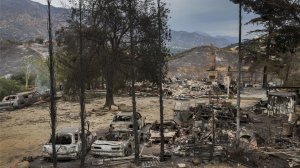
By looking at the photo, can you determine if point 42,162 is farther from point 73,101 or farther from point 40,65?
point 40,65

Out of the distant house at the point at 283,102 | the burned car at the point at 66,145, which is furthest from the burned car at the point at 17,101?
the distant house at the point at 283,102

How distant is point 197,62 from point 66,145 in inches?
2640

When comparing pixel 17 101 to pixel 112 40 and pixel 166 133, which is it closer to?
pixel 112 40

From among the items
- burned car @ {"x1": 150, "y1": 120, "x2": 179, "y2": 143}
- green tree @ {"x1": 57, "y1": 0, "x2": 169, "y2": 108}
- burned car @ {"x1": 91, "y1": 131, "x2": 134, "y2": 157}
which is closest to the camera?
burned car @ {"x1": 91, "y1": 131, "x2": 134, "y2": 157}

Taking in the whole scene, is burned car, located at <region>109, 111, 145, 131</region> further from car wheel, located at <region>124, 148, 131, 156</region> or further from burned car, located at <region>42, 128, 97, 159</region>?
burned car, located at <region>42, 128, 97, 159</region>

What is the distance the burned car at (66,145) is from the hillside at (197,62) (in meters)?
60.1

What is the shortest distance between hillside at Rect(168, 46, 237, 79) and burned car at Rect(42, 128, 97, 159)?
2366 inches

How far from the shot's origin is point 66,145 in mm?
20656

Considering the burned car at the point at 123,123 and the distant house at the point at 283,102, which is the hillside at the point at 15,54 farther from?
the burned car at the point at 123,123

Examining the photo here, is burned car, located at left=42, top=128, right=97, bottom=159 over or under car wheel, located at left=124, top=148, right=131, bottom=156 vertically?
over

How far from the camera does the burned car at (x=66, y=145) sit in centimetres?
2047

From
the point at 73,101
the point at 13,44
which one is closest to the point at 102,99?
the point at 73,101

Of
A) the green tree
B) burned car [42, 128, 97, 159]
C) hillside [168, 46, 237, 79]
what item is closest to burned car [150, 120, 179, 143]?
burned car [42, 128, 97, 159]

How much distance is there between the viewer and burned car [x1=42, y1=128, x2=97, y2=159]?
806 inches
